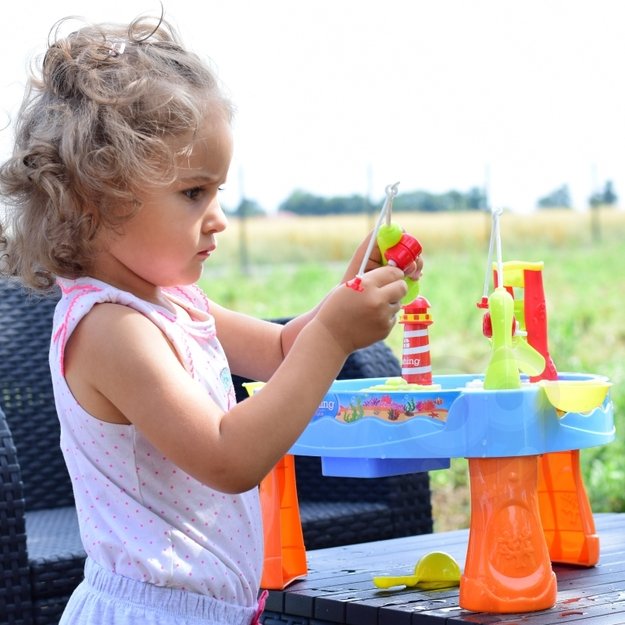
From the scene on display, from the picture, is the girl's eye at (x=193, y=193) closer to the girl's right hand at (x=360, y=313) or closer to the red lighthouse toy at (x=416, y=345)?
the girl's right hand at (x=360, y=313)

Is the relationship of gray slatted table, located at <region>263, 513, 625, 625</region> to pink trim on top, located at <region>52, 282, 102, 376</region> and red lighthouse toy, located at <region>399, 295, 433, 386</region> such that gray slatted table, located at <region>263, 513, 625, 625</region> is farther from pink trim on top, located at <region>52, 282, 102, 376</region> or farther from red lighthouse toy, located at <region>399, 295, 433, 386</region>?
pink trim on top, located at <region>52, 282, 102, 376</region>

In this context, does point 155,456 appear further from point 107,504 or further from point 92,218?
point 92,218

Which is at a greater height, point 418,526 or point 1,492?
point 1,492

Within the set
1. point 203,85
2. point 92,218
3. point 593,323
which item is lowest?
point 593,323

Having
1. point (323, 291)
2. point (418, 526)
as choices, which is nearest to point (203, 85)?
point (418, 526)

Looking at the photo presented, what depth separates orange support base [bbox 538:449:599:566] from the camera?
6.27 ft

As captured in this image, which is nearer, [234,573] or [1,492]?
[234,573]

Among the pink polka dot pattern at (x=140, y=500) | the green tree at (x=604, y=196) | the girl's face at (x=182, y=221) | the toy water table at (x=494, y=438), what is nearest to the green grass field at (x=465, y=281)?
the green tree at (x=604, y=196)

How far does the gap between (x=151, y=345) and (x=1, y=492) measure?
1.00 m

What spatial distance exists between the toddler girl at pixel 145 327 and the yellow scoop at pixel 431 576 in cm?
42

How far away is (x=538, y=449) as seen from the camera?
161 centimetres

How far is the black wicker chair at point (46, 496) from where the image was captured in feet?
7.19

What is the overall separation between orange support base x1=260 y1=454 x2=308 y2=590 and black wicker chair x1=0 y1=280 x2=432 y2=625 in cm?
50

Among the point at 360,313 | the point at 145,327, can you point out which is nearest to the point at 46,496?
the point at 145,327
